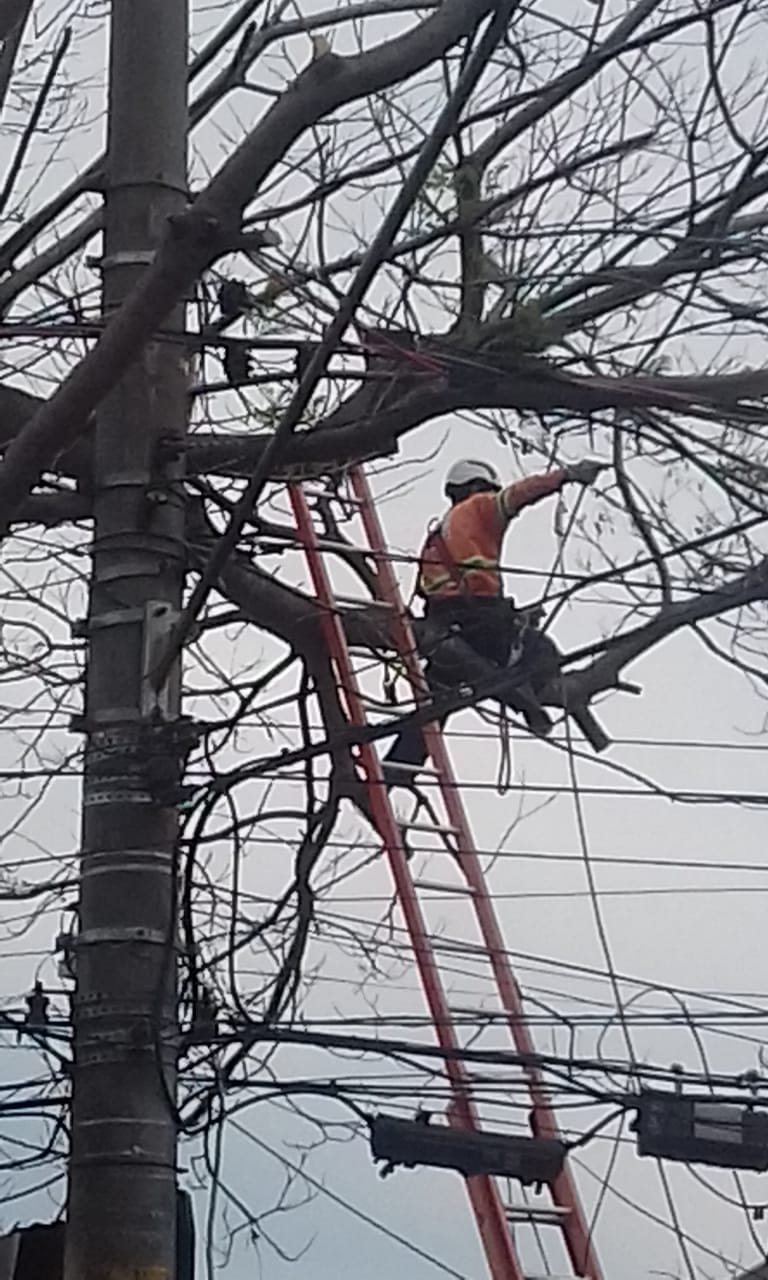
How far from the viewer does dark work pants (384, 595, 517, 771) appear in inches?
311

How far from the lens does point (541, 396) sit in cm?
683

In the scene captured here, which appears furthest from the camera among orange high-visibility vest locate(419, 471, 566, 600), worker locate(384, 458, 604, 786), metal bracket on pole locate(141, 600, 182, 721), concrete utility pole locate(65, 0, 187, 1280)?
orange high-visibility vest locate(419, 471, 566, 600)

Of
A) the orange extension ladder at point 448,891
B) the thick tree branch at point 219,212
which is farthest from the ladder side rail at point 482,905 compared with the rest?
the thick tree branch at point 219,212

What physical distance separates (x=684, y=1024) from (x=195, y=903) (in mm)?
1588

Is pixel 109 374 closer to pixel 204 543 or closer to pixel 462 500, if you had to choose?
pixel 204 543

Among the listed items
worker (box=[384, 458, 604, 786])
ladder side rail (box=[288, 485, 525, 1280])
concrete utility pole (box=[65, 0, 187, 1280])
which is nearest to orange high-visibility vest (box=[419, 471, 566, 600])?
worker (box=[384, 458, 604, 786])

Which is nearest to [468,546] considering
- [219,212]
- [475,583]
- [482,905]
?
[475,583]

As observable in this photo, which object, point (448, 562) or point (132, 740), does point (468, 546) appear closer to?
point (448, 562)

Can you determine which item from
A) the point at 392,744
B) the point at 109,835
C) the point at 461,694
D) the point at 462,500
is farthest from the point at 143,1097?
the point at 462,500

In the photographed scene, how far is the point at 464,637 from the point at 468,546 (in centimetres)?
47

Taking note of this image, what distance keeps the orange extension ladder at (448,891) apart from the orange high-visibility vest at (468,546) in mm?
174

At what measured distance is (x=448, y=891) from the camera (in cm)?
765

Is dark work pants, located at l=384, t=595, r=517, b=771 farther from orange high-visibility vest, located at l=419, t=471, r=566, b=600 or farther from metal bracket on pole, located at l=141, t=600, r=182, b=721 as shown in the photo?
metal bracket on pole, located at l=141, t=600, r=182, b=721

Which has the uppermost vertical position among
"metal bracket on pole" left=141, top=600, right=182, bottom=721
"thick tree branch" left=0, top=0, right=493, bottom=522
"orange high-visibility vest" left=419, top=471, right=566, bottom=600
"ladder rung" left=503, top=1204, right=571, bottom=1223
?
"orange high-visibility vest" left=419, top=471, right=566, bottom=600
